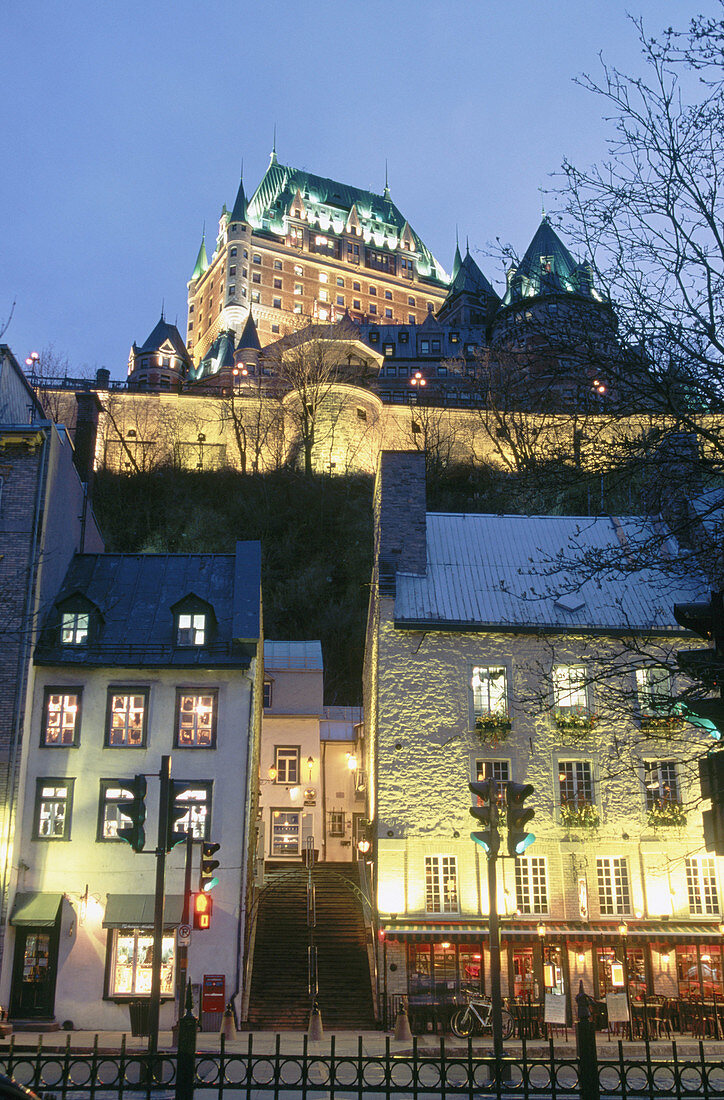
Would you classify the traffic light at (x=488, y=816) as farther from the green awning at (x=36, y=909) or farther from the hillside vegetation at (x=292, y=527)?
the hillside vegetation at (x=292, y=527)

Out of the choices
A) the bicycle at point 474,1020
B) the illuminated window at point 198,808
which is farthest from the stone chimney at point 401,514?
the bicycle at point 474,1020

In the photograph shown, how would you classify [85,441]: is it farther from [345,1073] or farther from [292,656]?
[345,1073]

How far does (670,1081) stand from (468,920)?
9270mm

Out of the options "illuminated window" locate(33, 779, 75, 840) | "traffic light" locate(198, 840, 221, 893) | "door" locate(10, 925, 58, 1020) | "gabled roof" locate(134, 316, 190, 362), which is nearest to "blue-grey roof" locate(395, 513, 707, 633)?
"illuminated window" locate(33, 779, 75, 840)

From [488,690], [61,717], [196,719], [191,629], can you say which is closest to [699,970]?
[488,690]

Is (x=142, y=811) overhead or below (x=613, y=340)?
below

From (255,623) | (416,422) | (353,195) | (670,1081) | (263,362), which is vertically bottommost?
(670,1081)

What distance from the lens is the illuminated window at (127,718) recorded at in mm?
26625

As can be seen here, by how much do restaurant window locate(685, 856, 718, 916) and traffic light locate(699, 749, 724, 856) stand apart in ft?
65.8

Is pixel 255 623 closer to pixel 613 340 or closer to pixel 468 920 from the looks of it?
pixel 468 920

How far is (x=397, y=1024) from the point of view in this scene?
2208cm

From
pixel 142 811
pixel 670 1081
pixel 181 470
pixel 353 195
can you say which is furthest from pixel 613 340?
pixel 353 195

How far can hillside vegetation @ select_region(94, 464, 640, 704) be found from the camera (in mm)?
59250

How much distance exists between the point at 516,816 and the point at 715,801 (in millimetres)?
6969
